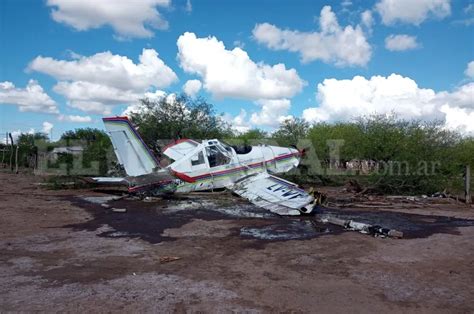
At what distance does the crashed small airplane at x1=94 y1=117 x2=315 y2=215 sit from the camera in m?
12.1

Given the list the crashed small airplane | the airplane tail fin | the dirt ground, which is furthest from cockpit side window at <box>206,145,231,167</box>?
the dirt ground

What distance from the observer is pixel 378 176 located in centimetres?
1612

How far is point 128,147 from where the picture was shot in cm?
1262

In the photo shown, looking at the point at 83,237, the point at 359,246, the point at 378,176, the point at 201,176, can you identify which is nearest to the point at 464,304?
the point at 359,246

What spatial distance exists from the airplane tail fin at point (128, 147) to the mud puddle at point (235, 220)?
1.28 meters

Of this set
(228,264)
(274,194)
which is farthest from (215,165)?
(228,264)

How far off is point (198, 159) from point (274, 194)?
3.45m

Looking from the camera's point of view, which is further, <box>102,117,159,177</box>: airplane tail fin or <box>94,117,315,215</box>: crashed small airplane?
<box>102,117,159,177</box>: airplane tail fin

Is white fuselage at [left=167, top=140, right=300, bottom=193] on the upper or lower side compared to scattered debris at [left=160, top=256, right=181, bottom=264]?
upper

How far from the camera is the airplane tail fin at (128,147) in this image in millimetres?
12484

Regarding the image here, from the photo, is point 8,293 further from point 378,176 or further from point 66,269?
point 378,176

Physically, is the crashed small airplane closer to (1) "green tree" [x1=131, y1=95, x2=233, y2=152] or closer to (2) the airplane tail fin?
(2) the airplane tail fin

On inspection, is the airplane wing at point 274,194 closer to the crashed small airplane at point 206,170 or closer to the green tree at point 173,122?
the crashed small airplane at point 206,170

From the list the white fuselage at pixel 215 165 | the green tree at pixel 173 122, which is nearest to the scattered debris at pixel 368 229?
the white fuselage at pixel 215 165
